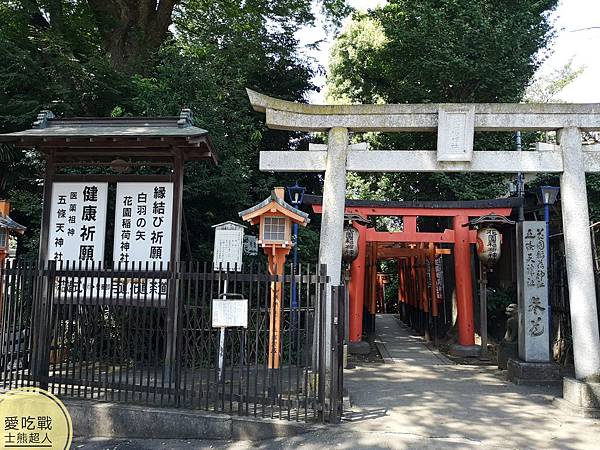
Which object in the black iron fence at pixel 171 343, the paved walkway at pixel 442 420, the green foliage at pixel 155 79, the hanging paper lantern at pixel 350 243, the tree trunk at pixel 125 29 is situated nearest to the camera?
the paved walkway at pixel 442 420

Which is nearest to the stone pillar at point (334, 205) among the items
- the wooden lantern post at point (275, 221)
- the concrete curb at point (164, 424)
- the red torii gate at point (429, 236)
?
the wooden lantern post at point (275, 221)

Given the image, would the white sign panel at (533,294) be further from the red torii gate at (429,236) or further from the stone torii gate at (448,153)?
the red torii gate at (429,236)

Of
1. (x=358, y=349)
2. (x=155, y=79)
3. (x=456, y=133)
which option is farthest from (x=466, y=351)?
(x=155, y=79)

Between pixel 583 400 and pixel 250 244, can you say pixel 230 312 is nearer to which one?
pixel 250 244

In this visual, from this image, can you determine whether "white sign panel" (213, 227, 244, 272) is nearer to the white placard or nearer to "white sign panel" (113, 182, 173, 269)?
"white sign panel" (113, 182, 173, 269)

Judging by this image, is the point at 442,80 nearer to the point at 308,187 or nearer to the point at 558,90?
the point at 308,187

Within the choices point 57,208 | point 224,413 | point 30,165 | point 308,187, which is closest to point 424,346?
point 308,187

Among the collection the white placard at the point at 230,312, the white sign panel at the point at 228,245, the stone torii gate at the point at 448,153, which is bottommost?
the white placard at the point at 230,312

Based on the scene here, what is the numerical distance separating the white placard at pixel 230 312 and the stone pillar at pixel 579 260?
5.03m

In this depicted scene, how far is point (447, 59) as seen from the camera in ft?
47.2

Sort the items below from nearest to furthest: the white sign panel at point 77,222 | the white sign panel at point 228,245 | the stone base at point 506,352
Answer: the white sign panel at point 77,222 < the white sign panel at point 228,245 < the stone base at point 506,352

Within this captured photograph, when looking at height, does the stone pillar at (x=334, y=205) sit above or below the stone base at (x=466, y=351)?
above

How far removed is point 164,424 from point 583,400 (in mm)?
5887

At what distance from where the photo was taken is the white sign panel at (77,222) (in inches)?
313
